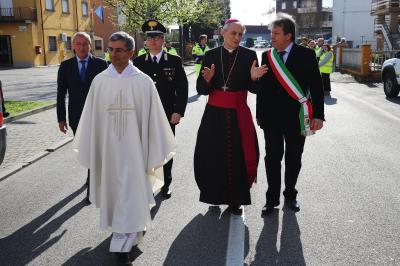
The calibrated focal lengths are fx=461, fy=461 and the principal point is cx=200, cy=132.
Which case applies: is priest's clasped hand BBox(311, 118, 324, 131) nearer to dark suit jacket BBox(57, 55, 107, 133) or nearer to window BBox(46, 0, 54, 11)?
dark suit jacket BBox(57, 55, 107, 133)

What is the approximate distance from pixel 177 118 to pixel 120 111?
1486 millimetres

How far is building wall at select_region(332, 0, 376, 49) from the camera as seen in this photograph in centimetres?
5494

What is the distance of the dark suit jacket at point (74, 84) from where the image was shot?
5.33m

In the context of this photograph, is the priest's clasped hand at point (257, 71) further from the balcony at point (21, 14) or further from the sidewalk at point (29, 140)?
the balcony at point (21, 14)

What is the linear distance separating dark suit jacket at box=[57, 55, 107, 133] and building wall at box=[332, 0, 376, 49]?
53.7m

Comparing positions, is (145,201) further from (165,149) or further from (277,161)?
(277,161)

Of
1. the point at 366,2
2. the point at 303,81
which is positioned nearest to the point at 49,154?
the point at 303,81

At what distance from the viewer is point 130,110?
147 inches

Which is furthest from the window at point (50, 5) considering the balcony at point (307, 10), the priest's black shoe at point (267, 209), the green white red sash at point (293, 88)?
the balcony at point (307, 10)

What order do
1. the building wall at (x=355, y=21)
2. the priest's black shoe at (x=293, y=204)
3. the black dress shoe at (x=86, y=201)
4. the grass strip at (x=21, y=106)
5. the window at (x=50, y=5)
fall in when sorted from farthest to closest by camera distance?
the building wall at (x=355, y=21)
the window at (x=50, y=5)
the grass strip at (x=21, y=106)
the black dress shoe at (x=86, y=201)
the priest's black shoe at (x=293, y=204)

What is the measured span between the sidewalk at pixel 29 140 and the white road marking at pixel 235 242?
353 centimetres

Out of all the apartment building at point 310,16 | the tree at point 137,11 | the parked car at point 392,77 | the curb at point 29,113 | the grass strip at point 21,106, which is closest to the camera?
the curb at point 29,113

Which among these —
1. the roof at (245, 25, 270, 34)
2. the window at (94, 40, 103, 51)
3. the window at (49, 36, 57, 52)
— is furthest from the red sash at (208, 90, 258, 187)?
the roof at (245, 25, 270, 34)

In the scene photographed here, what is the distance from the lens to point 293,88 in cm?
462
